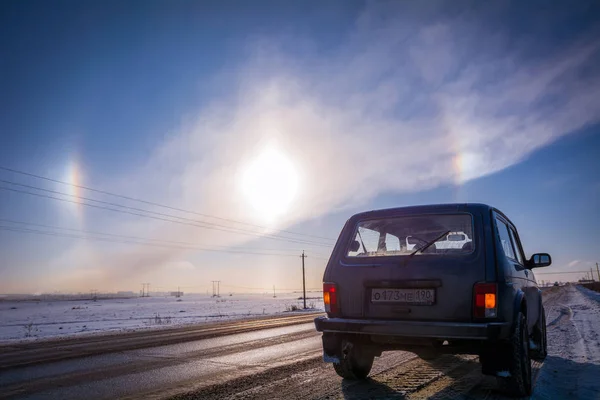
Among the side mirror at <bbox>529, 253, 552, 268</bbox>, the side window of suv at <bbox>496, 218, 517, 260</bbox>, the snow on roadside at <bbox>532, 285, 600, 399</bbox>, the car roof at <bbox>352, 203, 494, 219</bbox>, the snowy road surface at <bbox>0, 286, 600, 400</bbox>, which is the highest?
the car roof at <bbox>352, 203, 494, 219</bbox>

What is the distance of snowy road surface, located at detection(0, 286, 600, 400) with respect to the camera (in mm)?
4156

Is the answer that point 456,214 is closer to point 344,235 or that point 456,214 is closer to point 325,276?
point 344,235

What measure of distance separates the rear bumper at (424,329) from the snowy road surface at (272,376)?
0.68 m

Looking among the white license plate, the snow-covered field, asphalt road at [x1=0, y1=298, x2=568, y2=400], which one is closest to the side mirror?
asphalt road at [x1=0, y1=298, x2=568, y2=400]

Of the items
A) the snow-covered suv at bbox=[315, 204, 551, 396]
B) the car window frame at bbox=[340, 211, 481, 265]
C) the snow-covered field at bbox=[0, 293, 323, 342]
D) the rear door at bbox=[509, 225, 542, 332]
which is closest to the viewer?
the snow-covered suv at bbox=[315, 204, 551, 396]

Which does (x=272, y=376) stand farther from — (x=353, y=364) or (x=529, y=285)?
(x=529, y=285)

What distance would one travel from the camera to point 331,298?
4.23 meters

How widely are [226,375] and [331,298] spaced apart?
Answer: 2.07m

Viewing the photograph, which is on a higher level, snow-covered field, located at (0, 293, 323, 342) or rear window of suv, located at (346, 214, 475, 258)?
rear window of suv, located at (346, 214, 475, 258)

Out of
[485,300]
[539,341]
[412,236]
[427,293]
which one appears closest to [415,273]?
[427,293]

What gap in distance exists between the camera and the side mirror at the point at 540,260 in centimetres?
560

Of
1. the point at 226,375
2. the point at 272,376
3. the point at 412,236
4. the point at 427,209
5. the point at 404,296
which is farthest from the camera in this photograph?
the point at 226,375

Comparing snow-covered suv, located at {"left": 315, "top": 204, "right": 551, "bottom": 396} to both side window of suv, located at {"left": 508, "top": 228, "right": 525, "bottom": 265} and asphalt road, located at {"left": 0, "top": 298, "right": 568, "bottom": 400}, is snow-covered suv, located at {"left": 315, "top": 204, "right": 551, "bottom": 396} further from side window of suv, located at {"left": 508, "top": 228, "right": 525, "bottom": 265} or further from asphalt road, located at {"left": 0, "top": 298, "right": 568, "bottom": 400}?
side window of suv, located at {"left": 508, "top": 228, "right": 525, "bottom": 265}

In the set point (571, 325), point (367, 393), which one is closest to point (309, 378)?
point (367, 393)
